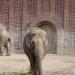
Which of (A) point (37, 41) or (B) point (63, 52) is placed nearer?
(A) point (37, 41)

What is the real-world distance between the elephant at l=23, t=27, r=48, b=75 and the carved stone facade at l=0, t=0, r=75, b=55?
10.3 metres

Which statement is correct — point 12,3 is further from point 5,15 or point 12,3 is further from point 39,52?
point 39,52

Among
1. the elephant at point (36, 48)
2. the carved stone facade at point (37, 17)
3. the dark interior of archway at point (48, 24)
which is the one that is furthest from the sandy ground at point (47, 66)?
the dark interior of archway at point (48, 24)

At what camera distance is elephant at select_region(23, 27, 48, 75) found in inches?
304

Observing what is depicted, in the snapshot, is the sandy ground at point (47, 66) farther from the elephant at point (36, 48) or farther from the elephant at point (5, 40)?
the elephant at point (5, 40)

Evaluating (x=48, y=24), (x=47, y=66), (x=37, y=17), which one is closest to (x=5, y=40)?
(x=37, y=17)

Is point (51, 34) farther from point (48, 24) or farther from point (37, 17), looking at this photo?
point (37, 17)

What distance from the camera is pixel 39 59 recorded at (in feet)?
25.3

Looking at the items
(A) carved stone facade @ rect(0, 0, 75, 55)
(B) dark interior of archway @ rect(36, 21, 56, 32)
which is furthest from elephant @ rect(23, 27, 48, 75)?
(B) dark interior of archway @ rect(36, 21, 56, 32)

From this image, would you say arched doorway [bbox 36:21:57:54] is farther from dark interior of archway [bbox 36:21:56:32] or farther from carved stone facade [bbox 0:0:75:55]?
carved stone facade [bbox 0:0:75:55]

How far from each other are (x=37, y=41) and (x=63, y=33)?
1084 cm

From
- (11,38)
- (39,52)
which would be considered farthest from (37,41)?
(11,38)

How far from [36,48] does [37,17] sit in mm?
11040

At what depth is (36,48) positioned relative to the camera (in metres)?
7.77
